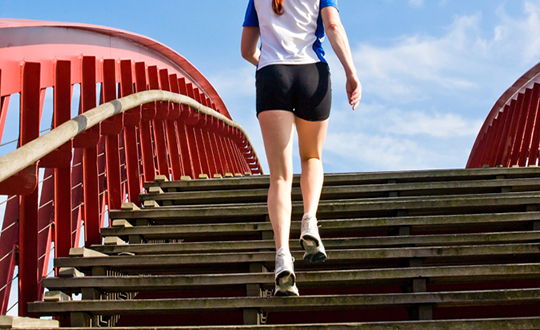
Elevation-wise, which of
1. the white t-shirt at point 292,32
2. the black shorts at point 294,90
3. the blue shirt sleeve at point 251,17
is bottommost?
the black shorts at point 294,90

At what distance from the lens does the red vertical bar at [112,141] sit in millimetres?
5305

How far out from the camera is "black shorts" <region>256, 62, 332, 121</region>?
327cm

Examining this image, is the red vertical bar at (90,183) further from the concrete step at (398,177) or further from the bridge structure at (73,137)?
the concrete step at (398,177)

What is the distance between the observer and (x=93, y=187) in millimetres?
5094

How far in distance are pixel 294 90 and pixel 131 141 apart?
11.2ft

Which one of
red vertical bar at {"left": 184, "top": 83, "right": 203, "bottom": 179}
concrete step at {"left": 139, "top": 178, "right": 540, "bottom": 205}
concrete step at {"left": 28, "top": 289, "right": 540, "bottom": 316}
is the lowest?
concrete step at {"left": 28, "top": 289, "right": 540, "bottom": 316}

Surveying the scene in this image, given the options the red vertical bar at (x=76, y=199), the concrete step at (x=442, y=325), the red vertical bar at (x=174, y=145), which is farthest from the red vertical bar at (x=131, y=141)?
the concrete step at (x=442, y=325)

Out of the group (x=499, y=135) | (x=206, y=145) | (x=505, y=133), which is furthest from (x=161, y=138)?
(x=499, y=135)

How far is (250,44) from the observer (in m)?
3.70

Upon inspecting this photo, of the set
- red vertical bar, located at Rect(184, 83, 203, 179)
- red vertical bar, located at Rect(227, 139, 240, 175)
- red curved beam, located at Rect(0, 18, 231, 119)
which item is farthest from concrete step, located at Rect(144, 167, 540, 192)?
red vertical bar, located at Rect(227, 139, 240, 175)

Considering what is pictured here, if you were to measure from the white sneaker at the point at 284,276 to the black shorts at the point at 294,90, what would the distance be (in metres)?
0.71

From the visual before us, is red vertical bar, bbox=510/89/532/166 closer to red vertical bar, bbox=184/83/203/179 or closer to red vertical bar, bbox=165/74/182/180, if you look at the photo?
red vertical bar, bbox=184/83/203/179

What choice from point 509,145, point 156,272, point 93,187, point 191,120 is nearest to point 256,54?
point 156,272

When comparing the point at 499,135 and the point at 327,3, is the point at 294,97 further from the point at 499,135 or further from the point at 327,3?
the point at 499,135
